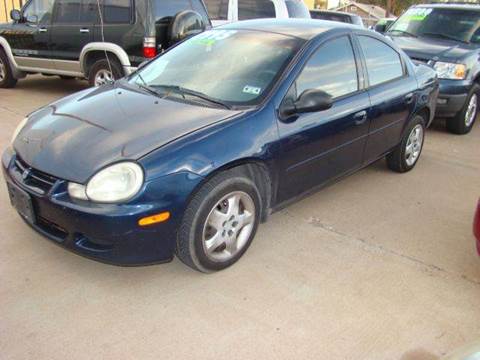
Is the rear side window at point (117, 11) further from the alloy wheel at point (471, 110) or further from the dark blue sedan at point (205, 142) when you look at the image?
the alloy wheel at point (471, 110)

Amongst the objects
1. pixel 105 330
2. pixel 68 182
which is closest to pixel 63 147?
pixel 68 182

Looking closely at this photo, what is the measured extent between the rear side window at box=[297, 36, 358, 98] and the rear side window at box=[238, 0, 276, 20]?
5.15 meters

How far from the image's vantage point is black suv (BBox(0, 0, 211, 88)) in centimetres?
679

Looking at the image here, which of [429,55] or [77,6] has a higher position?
[77,6]

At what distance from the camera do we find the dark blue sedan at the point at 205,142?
2.65 m

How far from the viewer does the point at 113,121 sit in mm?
3062

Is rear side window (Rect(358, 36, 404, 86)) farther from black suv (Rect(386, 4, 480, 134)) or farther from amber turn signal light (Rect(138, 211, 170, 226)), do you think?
amber turn signal light (Rect(138, 211, 170, 226))

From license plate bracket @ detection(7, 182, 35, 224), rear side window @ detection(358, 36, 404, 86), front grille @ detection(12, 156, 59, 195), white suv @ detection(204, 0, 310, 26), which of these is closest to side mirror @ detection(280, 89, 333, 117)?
rear side window @ detection(358, 36, 404, 86)

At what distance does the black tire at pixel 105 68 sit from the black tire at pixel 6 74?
6.41ft

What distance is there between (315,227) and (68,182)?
1.98 metres

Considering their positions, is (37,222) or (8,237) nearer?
(37,222)

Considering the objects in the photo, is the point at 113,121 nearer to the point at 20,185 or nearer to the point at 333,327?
the point at 20,185

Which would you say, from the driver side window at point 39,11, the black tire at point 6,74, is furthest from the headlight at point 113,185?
the black tire at point 6,74

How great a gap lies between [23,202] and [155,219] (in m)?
0.89
